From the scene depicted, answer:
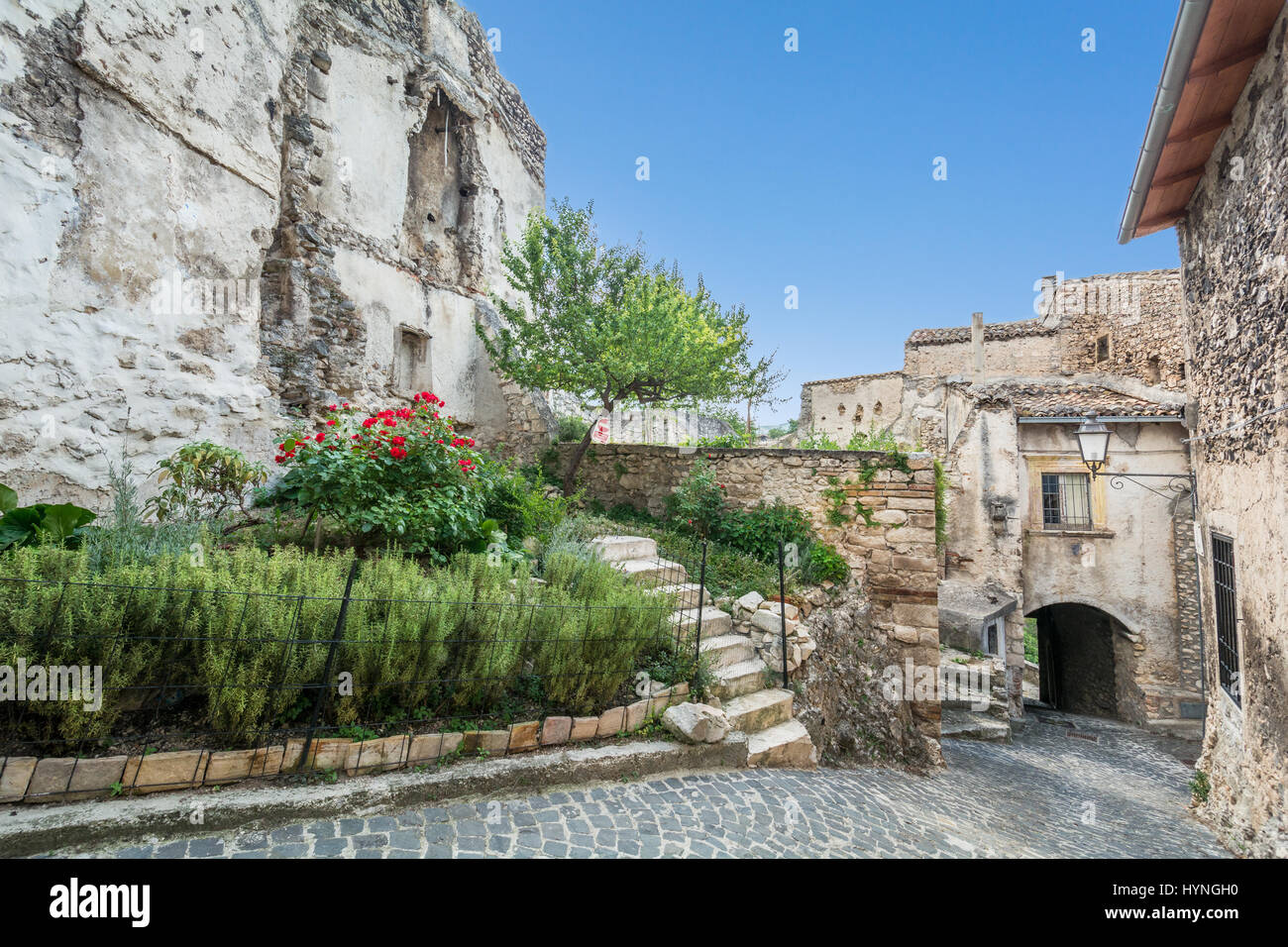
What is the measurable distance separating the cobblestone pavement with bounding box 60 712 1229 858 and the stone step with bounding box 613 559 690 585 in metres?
2.15

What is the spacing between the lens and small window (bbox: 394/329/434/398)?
904cm

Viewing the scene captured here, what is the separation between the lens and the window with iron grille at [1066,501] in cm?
1195

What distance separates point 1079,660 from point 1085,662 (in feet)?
0.73

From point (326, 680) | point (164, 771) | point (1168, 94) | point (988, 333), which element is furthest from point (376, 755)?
point (988, 333)

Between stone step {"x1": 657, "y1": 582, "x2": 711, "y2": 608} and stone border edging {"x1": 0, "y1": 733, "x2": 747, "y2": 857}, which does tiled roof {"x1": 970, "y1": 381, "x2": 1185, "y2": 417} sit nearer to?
stone step {"x1": 657, "y1": 582, "x2": 711, "y2": 608}

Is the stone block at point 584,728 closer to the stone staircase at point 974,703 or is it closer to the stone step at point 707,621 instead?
the stone step at point 707,621

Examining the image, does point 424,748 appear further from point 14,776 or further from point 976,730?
point 976,730

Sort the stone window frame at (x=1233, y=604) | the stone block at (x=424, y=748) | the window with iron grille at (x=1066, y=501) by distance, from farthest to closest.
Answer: the window with iron grille at (x=1066, y=501) < the stone window frame at (x=1233, y=604) < the stone block at (x=424, y=748)

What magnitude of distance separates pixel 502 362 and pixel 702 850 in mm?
8493

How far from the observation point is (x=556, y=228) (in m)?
9.76

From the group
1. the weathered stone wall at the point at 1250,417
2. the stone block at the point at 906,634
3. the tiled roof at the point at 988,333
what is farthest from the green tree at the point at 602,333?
the tiled roof at the point at 988,333

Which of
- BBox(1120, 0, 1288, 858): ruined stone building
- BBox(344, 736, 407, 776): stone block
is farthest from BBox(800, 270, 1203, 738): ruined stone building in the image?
BBox(344, 736, 407, 776): stone block

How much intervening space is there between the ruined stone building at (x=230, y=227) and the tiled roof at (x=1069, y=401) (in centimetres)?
1009

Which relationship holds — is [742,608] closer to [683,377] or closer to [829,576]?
[829,576]
